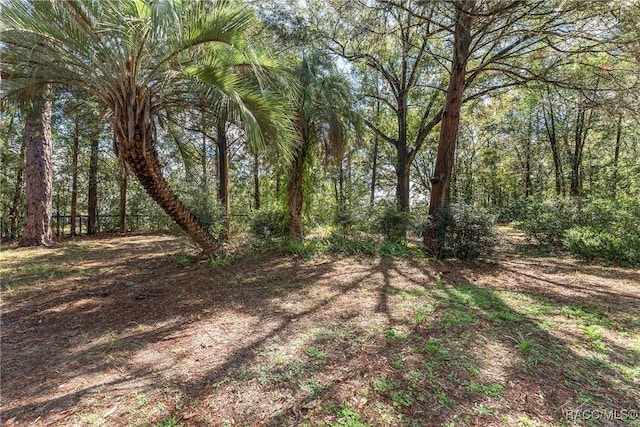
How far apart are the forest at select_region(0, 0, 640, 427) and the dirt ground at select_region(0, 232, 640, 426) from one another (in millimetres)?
19

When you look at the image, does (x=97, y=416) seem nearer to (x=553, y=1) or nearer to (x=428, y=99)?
(x=553, y=1)

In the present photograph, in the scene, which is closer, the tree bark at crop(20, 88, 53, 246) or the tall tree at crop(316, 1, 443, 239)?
the tall tree at crop(316, 1, 443, 239)

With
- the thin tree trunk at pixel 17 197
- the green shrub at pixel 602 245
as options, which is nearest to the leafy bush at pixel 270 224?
the green shrub at pixel 602 245

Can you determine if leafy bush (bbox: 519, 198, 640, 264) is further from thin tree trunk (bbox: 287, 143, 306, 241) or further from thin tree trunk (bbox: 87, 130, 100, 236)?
thin tree trunk (bbox: 87, 130, 100, 236)

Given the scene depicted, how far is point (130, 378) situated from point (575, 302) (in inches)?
183

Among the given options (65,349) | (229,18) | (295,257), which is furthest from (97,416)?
(295,257)

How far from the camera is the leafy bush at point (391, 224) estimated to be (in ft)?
21.4

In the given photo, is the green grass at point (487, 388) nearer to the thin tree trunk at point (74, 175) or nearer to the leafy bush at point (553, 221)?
the leafy bush at point (553, 221)

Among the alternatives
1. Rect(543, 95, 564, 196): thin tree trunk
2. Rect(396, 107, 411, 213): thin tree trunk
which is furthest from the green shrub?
Rect(543, 95, 564, 196): thin tree trunk

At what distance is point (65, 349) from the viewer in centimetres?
242

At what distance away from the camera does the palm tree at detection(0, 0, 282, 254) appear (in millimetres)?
2936

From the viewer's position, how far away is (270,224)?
24.0ft

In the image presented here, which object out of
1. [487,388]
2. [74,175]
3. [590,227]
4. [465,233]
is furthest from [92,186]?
[590,227]

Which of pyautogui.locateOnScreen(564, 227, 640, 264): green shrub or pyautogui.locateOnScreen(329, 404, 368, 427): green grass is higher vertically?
pyautogui.locateOnScreen(564, 227, 640, 264): green shrub
